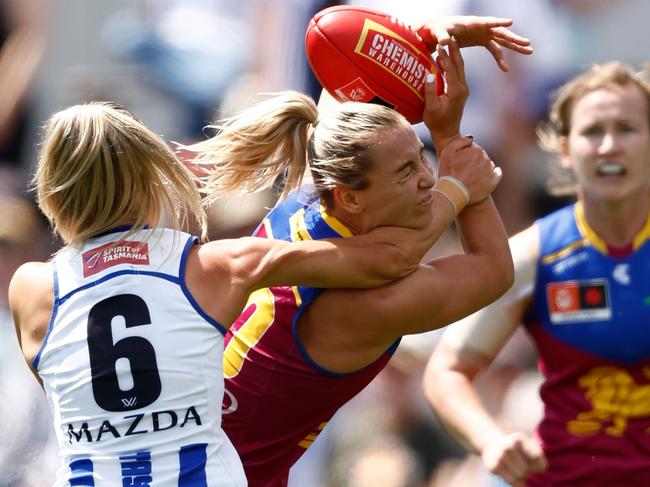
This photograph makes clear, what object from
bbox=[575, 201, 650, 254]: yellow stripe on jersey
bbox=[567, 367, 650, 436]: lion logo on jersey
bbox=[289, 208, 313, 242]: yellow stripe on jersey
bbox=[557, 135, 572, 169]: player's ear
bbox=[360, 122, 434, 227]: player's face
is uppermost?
bbox=[360, 122, 434, 227]: player's face

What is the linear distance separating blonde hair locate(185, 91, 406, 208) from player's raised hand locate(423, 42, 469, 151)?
9.9 inches

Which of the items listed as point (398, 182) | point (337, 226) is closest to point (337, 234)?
point (337, 226)

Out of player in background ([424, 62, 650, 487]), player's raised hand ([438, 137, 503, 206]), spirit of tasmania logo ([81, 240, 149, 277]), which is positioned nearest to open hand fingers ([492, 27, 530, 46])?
player's raised hand ([438, 137, 503, 206])

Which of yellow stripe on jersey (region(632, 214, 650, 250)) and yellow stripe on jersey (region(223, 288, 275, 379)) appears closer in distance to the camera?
yellow stripe on jersey (region(223, 288, 275, 379))

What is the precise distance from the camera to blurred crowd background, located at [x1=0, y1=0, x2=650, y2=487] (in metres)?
5.26

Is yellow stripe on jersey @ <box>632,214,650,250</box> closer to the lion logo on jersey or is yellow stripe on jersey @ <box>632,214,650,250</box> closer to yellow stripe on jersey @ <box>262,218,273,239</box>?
the lion logo on jersey

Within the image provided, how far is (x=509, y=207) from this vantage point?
17.8ft

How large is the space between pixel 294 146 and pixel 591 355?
1.25 metres

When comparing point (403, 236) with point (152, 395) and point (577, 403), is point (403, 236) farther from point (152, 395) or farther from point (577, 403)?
point (577, 403)

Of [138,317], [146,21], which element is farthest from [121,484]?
[146,21]

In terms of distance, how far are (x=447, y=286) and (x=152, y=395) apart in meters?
0.83

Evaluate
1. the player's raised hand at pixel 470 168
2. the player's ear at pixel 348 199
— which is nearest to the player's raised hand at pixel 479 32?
the player's raised hand at pixel 470 168

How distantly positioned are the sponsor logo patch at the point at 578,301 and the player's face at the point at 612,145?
11.6 inches

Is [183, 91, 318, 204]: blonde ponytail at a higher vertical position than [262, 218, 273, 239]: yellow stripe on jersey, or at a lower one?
higher
